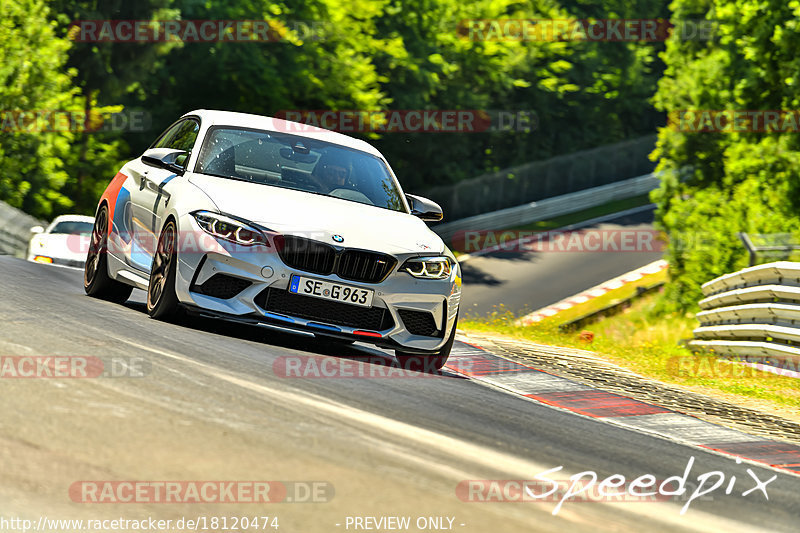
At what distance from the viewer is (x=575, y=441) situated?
624 cm

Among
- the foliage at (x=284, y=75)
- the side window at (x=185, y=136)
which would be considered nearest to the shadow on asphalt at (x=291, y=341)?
the side window at (x=185, y=136)

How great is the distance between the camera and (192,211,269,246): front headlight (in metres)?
7.48

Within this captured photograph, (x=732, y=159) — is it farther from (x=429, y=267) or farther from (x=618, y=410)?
(x=429, y=267)

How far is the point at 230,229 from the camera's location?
24.7 feet

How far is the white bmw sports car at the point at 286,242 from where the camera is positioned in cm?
752

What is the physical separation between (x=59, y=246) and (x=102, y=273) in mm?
10206

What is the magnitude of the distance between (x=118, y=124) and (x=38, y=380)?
31.3 metres

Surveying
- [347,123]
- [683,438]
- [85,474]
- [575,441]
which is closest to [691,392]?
[683,438]

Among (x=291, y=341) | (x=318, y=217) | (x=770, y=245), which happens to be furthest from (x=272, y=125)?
(x=770, y=245)

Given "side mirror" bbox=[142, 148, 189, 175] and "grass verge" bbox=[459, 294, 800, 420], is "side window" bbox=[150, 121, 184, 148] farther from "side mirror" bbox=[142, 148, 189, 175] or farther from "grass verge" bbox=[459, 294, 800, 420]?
"grass verge" bbox=[459, 294, 800, 420]

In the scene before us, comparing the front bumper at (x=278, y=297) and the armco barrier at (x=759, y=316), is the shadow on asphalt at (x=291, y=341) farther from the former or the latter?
the armco barrier at (x=759, y=316)

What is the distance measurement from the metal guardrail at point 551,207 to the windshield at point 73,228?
20.1 metres

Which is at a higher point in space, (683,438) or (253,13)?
(253,13)

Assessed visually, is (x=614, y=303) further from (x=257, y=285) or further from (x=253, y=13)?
(x=257, y=285)
